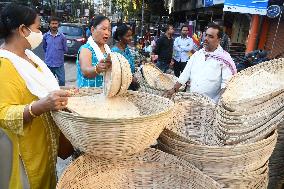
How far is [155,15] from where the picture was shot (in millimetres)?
32031

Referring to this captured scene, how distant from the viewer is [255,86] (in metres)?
2.35

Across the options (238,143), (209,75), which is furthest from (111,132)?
(209,75)

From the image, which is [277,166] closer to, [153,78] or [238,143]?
[238,143]

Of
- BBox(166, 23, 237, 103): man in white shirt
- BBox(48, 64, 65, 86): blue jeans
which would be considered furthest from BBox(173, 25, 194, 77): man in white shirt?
BBox(166, 23, 237, 103): man in white shirt

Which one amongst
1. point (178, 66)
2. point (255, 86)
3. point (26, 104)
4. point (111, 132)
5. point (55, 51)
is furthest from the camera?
point (178, 66)

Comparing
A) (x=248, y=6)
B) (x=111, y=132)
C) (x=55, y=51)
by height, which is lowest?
(x=55, y=51)

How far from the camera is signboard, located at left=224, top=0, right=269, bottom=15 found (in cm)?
690

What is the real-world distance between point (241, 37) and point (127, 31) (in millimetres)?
9463

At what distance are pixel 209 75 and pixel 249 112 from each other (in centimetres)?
110

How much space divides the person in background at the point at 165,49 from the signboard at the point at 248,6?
1427mm

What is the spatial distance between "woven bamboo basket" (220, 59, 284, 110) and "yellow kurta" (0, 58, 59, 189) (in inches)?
41.7

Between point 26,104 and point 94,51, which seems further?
point 94,51

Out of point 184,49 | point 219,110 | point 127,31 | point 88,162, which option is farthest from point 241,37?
point 88,162

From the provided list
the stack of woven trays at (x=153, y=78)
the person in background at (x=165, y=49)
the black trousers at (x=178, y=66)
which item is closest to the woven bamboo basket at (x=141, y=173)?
the stack of woven trays at (x=153, y=78)
